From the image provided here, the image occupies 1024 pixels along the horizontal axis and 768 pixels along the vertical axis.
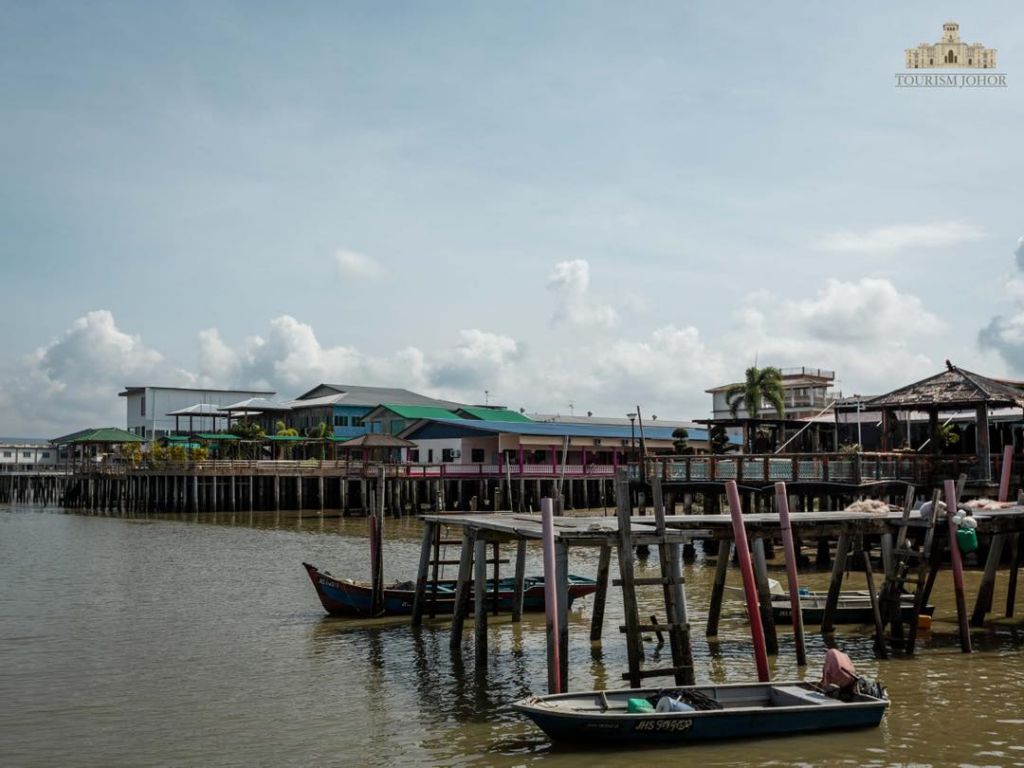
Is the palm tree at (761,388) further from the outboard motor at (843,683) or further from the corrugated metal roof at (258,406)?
the outboard motor at (843,683)

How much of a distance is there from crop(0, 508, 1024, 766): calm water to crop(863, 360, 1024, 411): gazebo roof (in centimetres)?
665

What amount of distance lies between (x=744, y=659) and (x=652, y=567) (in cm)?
1708

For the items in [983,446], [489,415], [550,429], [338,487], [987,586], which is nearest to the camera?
[987,586]

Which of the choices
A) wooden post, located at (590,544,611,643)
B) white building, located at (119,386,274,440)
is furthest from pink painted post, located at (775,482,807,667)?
white building, located at (119,386,274,440)

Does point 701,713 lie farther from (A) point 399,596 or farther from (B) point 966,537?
(A) point 399,596

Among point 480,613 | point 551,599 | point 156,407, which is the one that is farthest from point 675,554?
point 156,407

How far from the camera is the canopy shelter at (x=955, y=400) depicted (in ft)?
116

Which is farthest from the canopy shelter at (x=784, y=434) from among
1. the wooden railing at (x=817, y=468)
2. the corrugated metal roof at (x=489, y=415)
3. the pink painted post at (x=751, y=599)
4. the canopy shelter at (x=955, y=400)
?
the corrugated metal roof at (x=489, y=415)

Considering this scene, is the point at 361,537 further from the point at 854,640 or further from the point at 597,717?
the point at 597,717

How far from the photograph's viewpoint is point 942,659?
19.5m

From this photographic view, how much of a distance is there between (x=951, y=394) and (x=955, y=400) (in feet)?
1.98

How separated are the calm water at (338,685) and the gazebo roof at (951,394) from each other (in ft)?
21.8

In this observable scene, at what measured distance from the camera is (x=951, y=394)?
119 feet

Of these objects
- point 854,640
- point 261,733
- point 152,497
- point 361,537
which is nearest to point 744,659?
point 854,640
